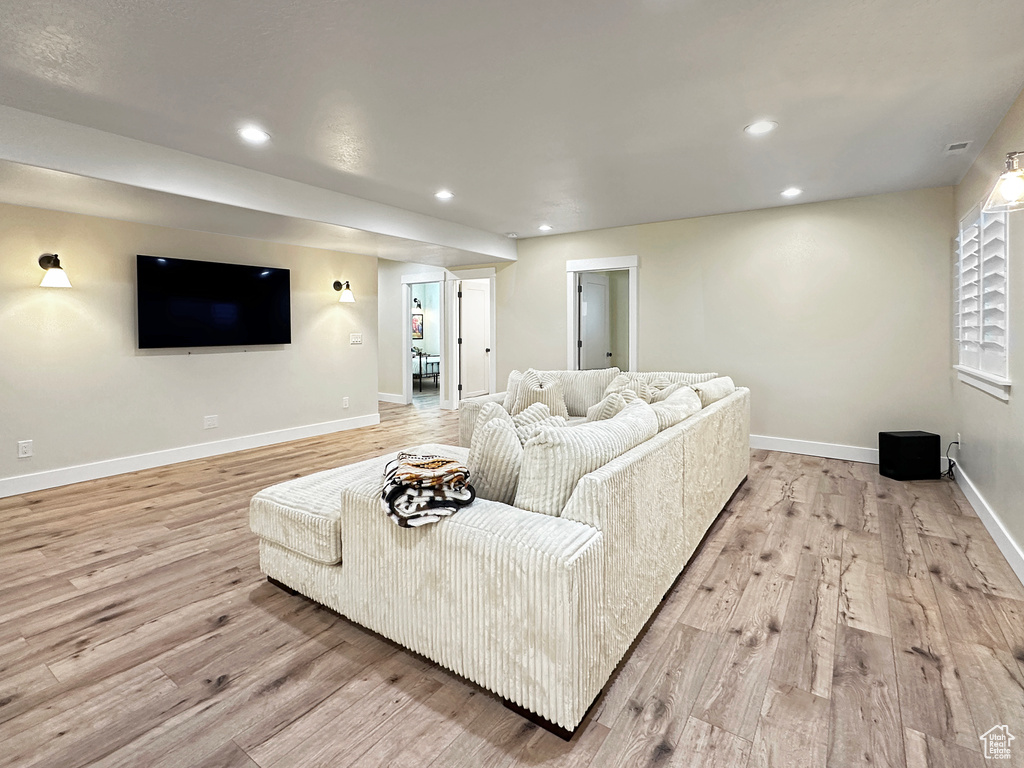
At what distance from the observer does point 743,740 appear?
148 centimetres

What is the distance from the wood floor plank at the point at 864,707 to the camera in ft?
4.68

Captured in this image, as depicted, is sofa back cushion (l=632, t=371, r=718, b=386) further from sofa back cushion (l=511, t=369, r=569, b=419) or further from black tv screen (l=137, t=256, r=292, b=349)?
black tv screen (l=137, t=256, r=292, b=349)

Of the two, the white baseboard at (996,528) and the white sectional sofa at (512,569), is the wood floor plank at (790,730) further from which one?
the white baseboard at (996,528)

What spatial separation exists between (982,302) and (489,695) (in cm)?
383

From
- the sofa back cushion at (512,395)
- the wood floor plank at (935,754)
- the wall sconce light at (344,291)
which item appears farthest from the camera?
the wall sconce light at (344,291)

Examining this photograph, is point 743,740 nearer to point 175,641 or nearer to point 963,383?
point 175,641

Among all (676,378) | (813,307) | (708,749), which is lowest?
(708,749)

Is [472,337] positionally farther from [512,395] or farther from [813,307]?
[813,307]

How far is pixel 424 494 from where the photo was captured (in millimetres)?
1692

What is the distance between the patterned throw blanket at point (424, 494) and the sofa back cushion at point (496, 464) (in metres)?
0.13

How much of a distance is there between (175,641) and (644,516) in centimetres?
191

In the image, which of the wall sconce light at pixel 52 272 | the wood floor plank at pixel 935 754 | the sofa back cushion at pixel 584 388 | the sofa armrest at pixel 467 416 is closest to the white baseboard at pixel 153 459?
the wall sconce light at pixel 52 272

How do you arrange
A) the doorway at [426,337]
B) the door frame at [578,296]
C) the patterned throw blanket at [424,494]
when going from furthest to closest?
the doorway at [426,337]
the door frame at [578,296]
the patterned throw blanket at [424,494]

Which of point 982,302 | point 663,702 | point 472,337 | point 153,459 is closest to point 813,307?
point 982,302
